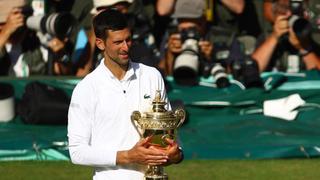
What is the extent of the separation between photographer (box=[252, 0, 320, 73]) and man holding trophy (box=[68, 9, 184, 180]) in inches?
272

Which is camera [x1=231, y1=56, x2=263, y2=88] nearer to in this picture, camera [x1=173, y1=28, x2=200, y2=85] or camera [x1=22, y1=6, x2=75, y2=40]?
camera [x1=173, y1=28, x2=200, y2=85]

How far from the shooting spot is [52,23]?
11.3 metres

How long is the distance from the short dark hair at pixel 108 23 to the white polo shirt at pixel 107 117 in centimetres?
18

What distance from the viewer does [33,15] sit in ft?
38.1

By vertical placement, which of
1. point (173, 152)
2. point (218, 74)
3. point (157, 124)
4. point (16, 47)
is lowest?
point (218, 74)

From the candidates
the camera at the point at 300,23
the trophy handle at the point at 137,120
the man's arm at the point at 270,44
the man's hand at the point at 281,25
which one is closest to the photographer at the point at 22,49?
the man's arm at the point at 270,44

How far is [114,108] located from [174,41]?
6935mm

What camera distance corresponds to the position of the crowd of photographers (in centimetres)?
1106

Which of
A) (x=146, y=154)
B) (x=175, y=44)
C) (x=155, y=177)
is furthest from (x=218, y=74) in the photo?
(x=146, y=154)

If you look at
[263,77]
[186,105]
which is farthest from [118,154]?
[263,77]

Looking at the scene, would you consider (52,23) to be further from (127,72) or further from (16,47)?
(127,72)

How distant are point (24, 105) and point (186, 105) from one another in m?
1.74

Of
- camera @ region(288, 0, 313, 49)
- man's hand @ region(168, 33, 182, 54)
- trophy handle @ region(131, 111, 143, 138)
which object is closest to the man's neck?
trophy handle @ region(131, 111, 143, 138)

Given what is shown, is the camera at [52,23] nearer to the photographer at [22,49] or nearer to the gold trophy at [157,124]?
the photographer at [22,49]
